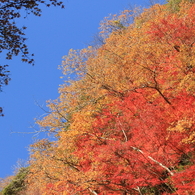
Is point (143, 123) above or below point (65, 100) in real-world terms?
below

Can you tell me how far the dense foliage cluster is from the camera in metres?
8.93

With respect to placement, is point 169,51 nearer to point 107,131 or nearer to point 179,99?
point 179,99

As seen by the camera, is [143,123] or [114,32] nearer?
[143,123]

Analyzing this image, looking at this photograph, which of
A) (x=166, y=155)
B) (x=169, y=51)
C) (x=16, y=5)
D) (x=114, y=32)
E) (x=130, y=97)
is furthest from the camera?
(x=114, y=32)

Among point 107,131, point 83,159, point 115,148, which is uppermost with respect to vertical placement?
point 107,131

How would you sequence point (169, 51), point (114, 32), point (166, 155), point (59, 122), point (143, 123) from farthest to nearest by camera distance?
point (114, 32) → point (59, 122) → point (169, 51) → point (143, 123) → point (166, 155)

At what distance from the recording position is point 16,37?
4.42 metres

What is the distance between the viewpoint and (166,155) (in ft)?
29.2

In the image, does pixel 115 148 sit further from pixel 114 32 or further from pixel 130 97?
pixel 114 32

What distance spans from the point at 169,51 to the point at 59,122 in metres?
10.1

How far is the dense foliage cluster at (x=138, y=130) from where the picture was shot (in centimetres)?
893

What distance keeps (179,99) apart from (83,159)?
641 cm

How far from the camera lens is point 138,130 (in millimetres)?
10391

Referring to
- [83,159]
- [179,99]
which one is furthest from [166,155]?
[83,159]
